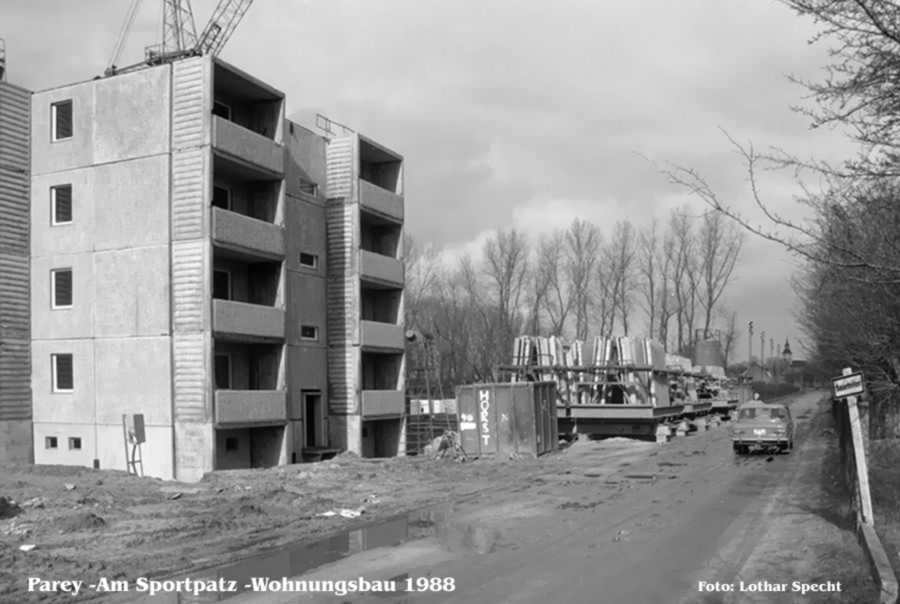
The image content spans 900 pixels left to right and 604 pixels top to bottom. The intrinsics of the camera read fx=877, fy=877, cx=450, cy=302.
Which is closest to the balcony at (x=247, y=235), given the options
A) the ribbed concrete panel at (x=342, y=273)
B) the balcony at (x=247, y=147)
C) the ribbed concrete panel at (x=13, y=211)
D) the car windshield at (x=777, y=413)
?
the balcony at (x=247, y=147)

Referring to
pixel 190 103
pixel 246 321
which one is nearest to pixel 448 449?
pixel 246 321

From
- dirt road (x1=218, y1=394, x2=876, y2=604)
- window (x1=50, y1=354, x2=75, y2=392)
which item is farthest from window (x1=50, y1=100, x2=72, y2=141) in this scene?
dirt road (x1=218, y1=394, x2=876, y2=604)

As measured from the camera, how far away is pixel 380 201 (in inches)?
1497

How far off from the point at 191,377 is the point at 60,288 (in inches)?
265

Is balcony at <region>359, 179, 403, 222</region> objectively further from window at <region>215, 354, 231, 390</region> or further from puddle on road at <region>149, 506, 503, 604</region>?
puddle on road at <region>149, 506, 503, 604</region>

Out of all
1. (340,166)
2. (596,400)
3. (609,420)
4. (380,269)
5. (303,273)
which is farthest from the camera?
(380,269)

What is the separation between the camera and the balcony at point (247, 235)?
1089 inches

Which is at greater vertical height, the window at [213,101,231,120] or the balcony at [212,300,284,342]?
the window at [213,101,231,120]

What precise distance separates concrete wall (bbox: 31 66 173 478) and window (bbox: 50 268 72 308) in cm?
23

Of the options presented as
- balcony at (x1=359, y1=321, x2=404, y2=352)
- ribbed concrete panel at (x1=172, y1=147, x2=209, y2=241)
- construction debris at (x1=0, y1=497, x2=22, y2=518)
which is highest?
ribbed concrete panel at (x1=172, y1=147, x2=209, y2=241)

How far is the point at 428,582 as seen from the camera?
419 inches

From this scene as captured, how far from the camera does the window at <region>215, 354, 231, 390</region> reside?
2952 centimetres

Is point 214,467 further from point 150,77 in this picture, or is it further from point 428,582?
point 428,582

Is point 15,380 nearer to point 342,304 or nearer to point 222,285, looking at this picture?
point 222,285
